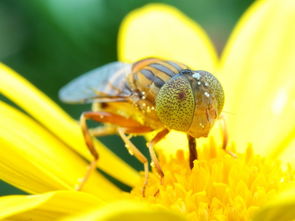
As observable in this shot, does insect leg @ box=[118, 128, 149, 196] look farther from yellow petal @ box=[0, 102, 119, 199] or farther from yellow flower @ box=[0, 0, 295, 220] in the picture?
yellow petal @ box=[0, 102, 119, 199]

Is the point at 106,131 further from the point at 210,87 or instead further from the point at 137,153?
the point at 210,87

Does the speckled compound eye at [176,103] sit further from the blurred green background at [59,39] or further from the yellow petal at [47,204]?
the blurred green background at [59,39]

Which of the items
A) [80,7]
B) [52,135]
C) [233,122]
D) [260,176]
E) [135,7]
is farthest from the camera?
[135,7]

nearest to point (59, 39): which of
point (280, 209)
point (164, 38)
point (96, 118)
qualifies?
point (164, 38)

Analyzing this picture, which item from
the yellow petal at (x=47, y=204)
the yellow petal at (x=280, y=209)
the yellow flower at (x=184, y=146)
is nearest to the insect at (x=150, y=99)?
the yellow flower at (x=184, y=146)

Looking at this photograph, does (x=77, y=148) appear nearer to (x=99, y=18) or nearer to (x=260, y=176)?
(x=260, y=176)

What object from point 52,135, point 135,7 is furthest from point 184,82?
point 135,7
